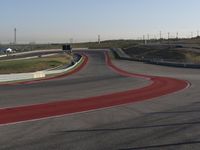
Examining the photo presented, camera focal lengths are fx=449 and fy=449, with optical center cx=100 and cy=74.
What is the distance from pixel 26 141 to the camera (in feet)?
34.9

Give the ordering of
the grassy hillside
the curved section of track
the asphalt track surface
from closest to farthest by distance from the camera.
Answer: the asphalt track surface, the curved section of track, the grassy hillside

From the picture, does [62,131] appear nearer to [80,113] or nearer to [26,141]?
[26,141]

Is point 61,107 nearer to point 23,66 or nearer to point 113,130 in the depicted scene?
point 113,130

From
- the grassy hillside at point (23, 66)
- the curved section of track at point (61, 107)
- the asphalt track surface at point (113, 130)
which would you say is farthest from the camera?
the grassy hillside at point (23, 66)

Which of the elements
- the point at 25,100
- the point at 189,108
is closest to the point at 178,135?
the point at 189,108

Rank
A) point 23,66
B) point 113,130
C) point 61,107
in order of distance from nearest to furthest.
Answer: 1. point 113,130
2. point 61,107
3. point 23,66

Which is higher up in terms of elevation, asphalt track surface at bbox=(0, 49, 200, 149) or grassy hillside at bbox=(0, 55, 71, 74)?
grassy hillside at bbox=(0, 55, 71, 74)

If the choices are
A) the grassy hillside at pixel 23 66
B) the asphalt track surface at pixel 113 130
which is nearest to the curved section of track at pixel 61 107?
the asphalt track surface at pixel 113 130

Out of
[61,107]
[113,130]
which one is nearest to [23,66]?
[61,107]

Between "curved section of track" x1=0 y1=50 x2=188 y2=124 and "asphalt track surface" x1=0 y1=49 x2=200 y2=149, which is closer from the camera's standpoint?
"asphalt track surface" x1=0 y1=49 x2=200 y2=149

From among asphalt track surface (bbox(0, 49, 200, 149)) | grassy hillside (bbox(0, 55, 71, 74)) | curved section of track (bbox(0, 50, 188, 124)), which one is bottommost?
curved section of track (bbox(0, 50, 188, 124))

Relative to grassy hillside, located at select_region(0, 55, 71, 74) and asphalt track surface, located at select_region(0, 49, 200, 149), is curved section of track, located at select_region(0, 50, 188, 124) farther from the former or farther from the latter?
grassy hillside, located at select_region(0, 55, 71, 74)

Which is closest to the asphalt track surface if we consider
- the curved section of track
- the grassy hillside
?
the curved section of track

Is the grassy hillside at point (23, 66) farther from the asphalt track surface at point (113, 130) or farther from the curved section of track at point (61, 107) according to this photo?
the asphalt track surface at point (113, 130)
